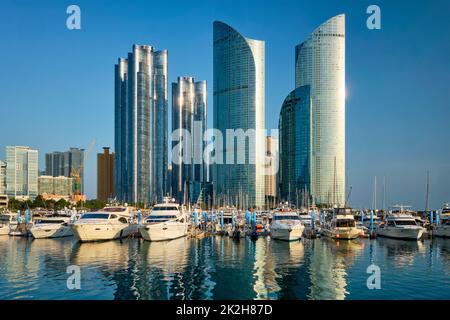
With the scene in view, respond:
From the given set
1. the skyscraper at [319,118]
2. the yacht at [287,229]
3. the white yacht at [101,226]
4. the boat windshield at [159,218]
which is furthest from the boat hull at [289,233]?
the skyscraper at [319,118]

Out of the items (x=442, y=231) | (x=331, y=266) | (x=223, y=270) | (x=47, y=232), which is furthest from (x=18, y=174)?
(x=331, y=266)

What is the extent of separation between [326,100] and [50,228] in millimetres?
153220

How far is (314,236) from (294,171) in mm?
130482

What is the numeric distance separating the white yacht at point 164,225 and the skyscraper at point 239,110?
12652 cm

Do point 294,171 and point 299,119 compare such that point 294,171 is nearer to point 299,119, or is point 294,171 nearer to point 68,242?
point 299,119

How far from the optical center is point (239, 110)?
189 metres

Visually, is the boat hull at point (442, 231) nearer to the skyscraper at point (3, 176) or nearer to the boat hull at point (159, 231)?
the boat hull at point (159, 231)

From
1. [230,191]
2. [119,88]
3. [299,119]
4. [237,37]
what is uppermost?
[237,37]

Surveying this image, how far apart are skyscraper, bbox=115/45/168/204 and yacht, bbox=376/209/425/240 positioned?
134 metres

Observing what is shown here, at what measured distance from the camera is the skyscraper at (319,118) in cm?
17625

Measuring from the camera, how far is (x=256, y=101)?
18638 cm

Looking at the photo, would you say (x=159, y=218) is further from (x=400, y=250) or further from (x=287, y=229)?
(x=400, y=250)
